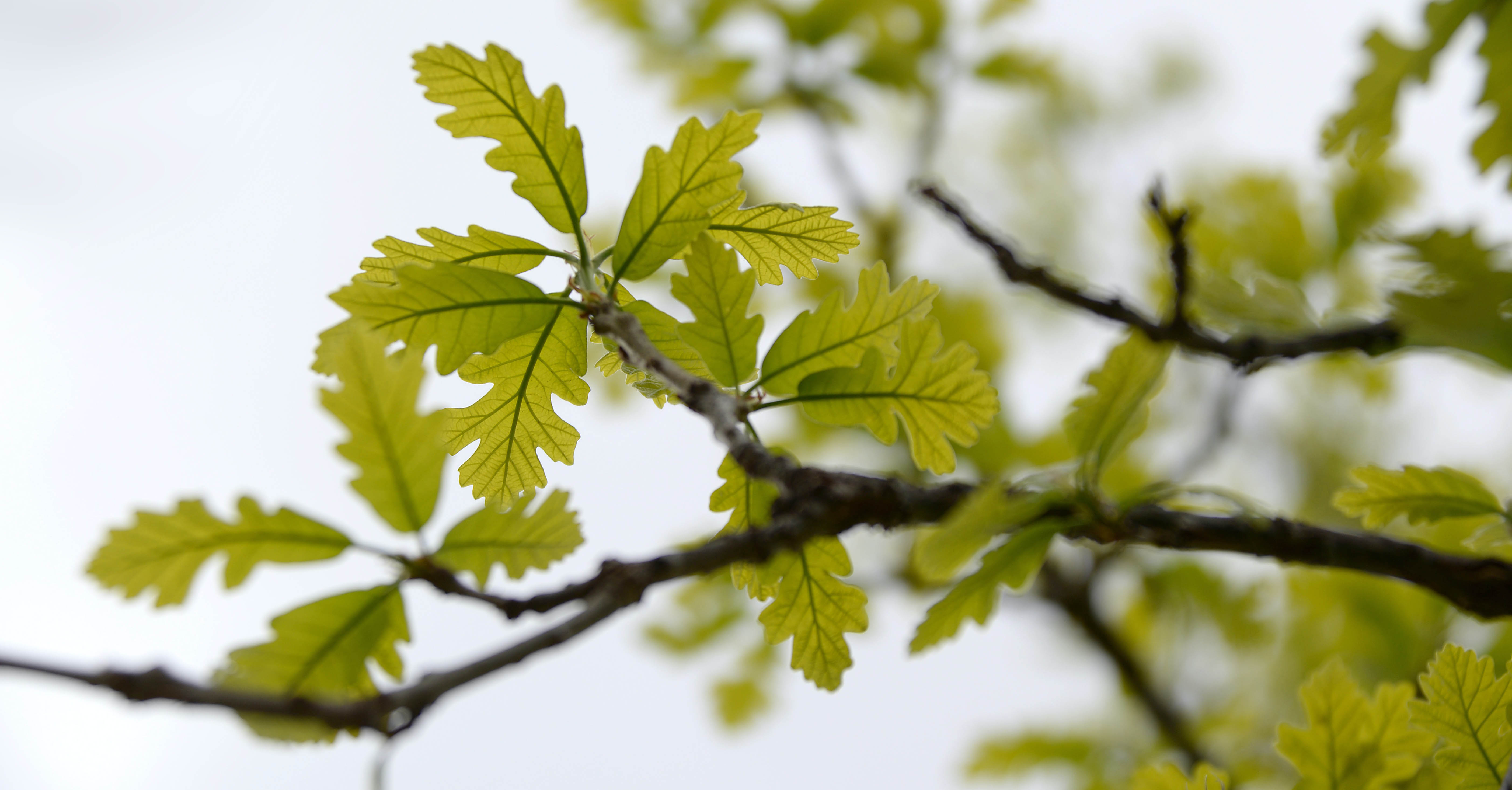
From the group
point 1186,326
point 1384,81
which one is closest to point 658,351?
point 1186,326

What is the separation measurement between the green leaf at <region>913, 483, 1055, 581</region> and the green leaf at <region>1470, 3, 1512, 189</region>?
997 mm

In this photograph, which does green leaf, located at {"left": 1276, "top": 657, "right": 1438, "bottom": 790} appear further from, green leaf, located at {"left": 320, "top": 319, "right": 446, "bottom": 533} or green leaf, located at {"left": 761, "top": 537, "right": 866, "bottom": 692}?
green leaf, located at {"left": 320, "top": 319, "right": 446, "bottom": 533}

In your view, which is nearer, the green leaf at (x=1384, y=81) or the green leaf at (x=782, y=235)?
the green leaf at (x=782, y=235)

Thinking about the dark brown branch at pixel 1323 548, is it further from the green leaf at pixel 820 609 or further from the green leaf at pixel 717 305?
the green leaf at pixel 717 305

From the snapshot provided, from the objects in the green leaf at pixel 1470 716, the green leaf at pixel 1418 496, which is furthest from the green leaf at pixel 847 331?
the green leaf at pixel 1470 716

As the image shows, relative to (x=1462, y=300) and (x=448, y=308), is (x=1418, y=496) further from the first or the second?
(x=448, y=308)

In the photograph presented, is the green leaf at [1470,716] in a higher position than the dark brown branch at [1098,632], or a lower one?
higher

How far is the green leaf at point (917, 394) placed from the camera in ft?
2.74

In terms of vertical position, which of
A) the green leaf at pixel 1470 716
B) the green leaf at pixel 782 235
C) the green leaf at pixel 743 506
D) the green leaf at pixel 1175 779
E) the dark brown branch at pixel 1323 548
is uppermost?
the green leaf at pixel 782 235

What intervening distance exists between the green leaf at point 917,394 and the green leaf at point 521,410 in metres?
0.24

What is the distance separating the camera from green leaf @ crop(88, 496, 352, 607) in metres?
0.63

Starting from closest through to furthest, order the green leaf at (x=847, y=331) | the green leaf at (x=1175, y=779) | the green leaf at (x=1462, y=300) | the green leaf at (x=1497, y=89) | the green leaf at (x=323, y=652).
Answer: the green leaf at (x=323, y=652)
the green leaf at (x=1462, y=300)
the green leaf at (x=847, y=331)
the green leaf at (x=1175, y=779)
the green leaf at (x=1497, y=89)

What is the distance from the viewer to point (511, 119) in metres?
0.86

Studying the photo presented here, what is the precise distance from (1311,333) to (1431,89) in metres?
0.59
